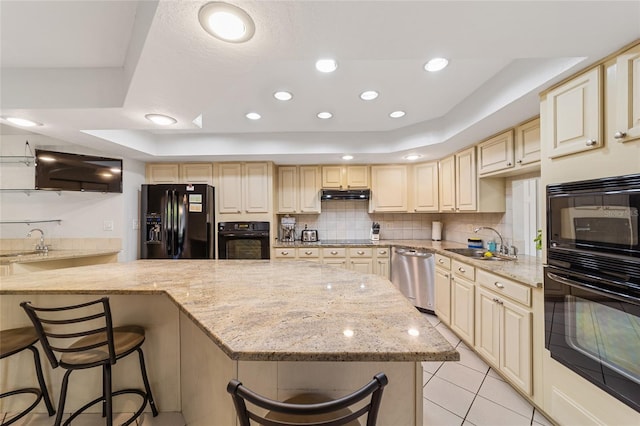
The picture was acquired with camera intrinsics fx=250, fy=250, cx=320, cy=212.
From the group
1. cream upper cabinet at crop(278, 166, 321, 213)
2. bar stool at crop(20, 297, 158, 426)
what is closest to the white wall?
bar stool at crop(20, 297, 158, 426)

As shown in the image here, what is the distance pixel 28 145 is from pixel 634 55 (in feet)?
17.0

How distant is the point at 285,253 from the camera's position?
11.8ft

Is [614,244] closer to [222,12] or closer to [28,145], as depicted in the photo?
[222,12]

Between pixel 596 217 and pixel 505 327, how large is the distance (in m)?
1.04

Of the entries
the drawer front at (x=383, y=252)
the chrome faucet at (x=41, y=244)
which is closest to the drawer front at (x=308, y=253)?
the drawer front at (x=383, y=252)

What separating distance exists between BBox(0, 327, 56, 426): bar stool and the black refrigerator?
1643mm

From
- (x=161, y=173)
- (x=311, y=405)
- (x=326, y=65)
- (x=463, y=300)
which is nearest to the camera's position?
(x=311, y=405)

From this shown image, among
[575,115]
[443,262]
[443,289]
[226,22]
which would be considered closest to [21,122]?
[226,22]

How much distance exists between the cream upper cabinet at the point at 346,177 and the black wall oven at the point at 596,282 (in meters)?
→ 2.45

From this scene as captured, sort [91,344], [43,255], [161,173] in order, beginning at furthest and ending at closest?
[161,173]
[43,255]
[91,344]

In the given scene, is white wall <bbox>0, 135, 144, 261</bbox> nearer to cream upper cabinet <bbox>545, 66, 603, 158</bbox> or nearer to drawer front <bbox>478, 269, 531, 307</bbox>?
drawer front <bbox>478, 269, 531, 307</bbox>

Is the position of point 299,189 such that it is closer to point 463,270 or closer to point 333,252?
point 333,252

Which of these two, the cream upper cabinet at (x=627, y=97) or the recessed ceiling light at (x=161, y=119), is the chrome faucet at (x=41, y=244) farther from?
the cream upper cabinet at (x=627, y=97)

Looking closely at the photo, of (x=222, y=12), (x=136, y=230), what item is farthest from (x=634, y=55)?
(x=136, y=230)
